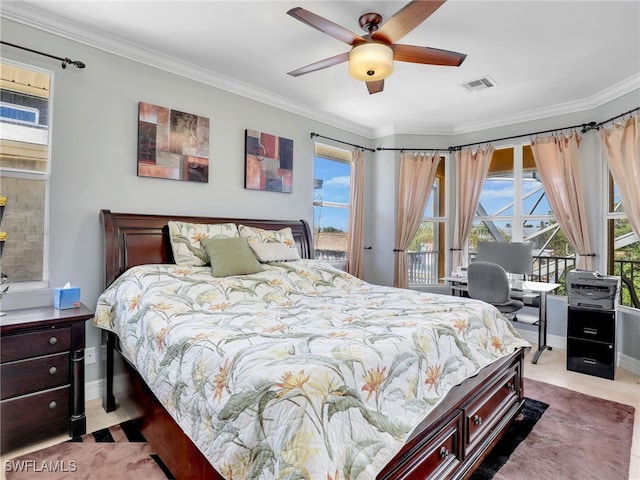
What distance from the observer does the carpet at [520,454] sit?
5.85 ft

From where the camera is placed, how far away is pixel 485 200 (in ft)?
15.1

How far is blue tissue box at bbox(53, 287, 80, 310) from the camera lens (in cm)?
221

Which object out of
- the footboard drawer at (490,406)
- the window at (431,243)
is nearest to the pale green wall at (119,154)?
the window at (431,243)

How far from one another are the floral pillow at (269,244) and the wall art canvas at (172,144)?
65 cm

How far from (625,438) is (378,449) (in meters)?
2.10

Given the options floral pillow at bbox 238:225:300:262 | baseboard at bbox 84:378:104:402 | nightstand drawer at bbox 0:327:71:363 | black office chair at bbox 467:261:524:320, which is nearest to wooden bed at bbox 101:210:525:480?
baseboard at bbox 84:378:104:402

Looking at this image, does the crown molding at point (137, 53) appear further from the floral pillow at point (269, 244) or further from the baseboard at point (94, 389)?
the baseboard at point (94, 389)

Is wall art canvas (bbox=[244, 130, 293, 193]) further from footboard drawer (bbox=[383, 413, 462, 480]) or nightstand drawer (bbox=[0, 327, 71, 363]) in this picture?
footboard drawer (bbox=[383, 413, 462, 480])

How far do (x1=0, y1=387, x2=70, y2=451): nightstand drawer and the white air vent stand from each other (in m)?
4.06

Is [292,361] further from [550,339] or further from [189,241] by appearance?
[550,339]

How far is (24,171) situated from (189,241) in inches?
45.0

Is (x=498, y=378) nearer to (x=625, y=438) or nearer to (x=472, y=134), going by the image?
(x=625, y=438)

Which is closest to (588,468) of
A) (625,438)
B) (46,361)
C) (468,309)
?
(625,438)

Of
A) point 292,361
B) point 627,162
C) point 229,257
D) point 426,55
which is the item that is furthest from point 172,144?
point 627,162
